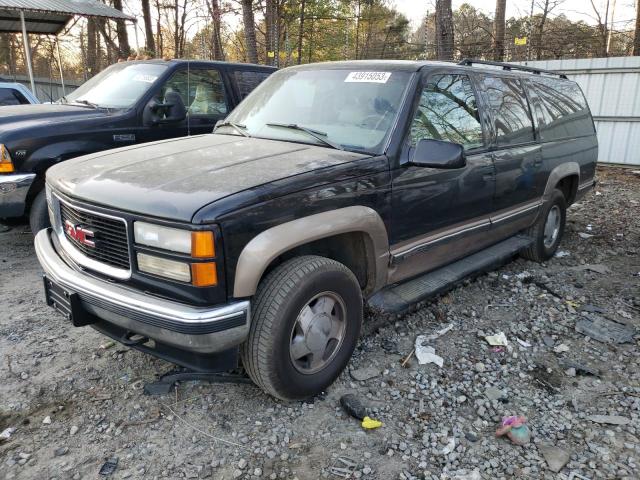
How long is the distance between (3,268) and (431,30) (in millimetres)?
28361

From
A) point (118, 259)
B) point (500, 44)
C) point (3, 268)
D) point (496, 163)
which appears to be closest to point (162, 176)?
point (118, 259)

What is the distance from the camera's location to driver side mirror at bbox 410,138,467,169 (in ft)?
9.91

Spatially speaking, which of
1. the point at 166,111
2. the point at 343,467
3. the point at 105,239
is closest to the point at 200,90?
the point at 166,111

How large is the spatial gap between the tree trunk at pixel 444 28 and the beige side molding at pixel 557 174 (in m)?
6.71

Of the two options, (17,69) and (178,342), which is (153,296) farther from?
(17,69)

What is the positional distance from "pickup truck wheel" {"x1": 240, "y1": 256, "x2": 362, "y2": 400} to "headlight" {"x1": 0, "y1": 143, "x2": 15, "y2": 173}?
3444 millimetres

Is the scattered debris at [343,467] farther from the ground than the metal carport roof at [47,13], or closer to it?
closer to it

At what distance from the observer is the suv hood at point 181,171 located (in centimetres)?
241

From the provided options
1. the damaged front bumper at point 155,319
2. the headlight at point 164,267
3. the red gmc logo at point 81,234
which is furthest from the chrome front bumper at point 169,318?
the red gmc logo at point 81,234

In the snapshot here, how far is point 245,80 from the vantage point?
6316mm

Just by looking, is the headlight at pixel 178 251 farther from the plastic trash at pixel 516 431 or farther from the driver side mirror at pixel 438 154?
the plastic trash at pixel 516 431

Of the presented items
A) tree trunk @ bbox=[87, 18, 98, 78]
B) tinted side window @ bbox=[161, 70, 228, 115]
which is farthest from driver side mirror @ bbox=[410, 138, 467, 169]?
tree trunk @ bbox=[87, 18, 98, 78]

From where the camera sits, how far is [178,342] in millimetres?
2377

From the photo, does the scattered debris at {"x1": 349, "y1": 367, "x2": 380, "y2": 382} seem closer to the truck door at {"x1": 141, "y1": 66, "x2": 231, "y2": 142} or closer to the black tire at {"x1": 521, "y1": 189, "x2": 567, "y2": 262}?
the black tire at {"x1": 521, "y1": 189, "x2": 567, "y2": 262}
